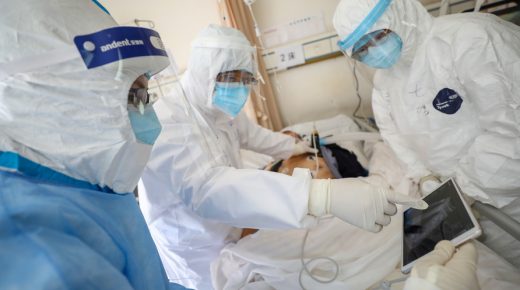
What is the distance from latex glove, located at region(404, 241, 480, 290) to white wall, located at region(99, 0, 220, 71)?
2.12 metres

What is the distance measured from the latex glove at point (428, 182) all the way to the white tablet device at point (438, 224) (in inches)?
12.5

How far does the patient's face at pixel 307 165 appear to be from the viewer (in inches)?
61.0

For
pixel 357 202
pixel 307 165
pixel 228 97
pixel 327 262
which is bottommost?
pixel 307 165

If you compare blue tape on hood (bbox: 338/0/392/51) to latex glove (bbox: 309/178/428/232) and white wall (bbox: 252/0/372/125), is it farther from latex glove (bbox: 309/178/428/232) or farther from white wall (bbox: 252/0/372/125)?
white wall (bbox: 252/0/372/125)

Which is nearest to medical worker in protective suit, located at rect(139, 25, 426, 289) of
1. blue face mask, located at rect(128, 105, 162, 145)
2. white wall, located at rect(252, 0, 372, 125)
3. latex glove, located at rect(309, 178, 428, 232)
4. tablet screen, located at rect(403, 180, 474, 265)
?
latex glove, located at rect(309, 178, 428, 232)

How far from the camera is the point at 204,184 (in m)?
0.90

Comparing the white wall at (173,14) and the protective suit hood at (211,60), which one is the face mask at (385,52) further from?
the white wall at (173,14)

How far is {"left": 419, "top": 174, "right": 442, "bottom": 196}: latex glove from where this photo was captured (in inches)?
44.3

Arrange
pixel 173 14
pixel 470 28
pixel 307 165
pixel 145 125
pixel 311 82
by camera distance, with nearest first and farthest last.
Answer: pixel 145 125, pixel 470 28, pixel 307 165, pixel 173 14, pixel 311 82

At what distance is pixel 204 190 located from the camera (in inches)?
34.7

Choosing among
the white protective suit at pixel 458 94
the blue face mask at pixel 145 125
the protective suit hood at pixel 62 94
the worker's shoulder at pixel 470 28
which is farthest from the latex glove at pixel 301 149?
the protective suit hood at pixel 62 94

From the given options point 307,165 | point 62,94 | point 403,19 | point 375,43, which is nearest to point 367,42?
point 375,43

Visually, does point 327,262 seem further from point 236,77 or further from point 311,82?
point 311,82

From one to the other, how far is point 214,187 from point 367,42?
3.22 ft
